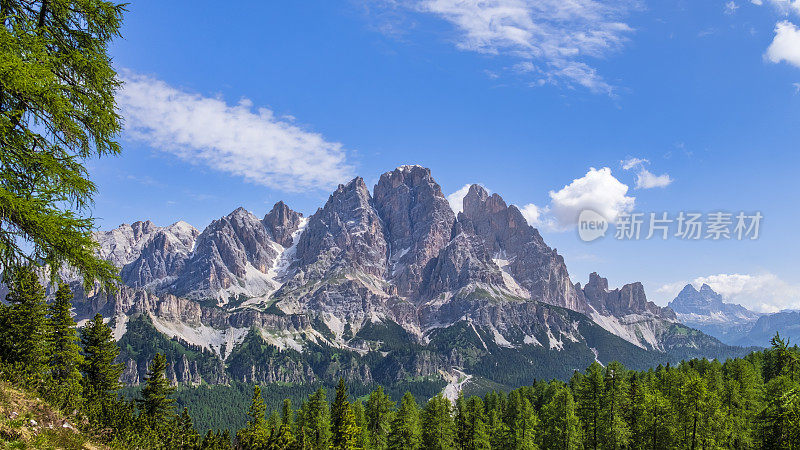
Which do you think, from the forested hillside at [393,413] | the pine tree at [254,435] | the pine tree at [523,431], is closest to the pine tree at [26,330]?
the forested hillside at [393,413]

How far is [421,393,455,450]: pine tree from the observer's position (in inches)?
2292

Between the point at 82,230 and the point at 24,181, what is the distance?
173 cm

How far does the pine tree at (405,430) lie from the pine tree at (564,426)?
16.9 m

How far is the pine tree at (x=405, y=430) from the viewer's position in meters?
57.2

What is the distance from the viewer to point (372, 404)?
6688 centimetres

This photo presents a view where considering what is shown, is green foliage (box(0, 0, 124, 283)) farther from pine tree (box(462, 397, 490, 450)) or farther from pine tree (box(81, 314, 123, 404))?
Result: pine tree (box(462, 397, 490, 450))

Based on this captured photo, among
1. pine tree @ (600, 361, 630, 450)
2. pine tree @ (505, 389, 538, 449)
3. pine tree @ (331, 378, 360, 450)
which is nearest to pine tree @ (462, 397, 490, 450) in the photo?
pine tree @ (505, 389, 538, 449)

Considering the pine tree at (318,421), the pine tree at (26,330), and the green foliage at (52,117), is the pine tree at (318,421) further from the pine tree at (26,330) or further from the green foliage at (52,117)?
the green foliage at (52,117)

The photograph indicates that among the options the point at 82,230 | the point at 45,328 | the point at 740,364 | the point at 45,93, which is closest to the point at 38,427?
the point at 82,230

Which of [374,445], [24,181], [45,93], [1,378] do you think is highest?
[45,93]

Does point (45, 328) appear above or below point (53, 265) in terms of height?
below

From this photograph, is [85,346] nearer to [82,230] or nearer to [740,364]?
[82,230]

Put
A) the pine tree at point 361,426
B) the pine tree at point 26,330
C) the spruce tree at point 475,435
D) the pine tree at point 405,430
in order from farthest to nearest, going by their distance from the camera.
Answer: the pine tree at point 361,426 → the spruce tree at point 475,435 → the pine tree at point 405,430 → the pine tree at point 26,330

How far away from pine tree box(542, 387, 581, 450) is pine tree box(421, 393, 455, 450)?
12432 millimetres
